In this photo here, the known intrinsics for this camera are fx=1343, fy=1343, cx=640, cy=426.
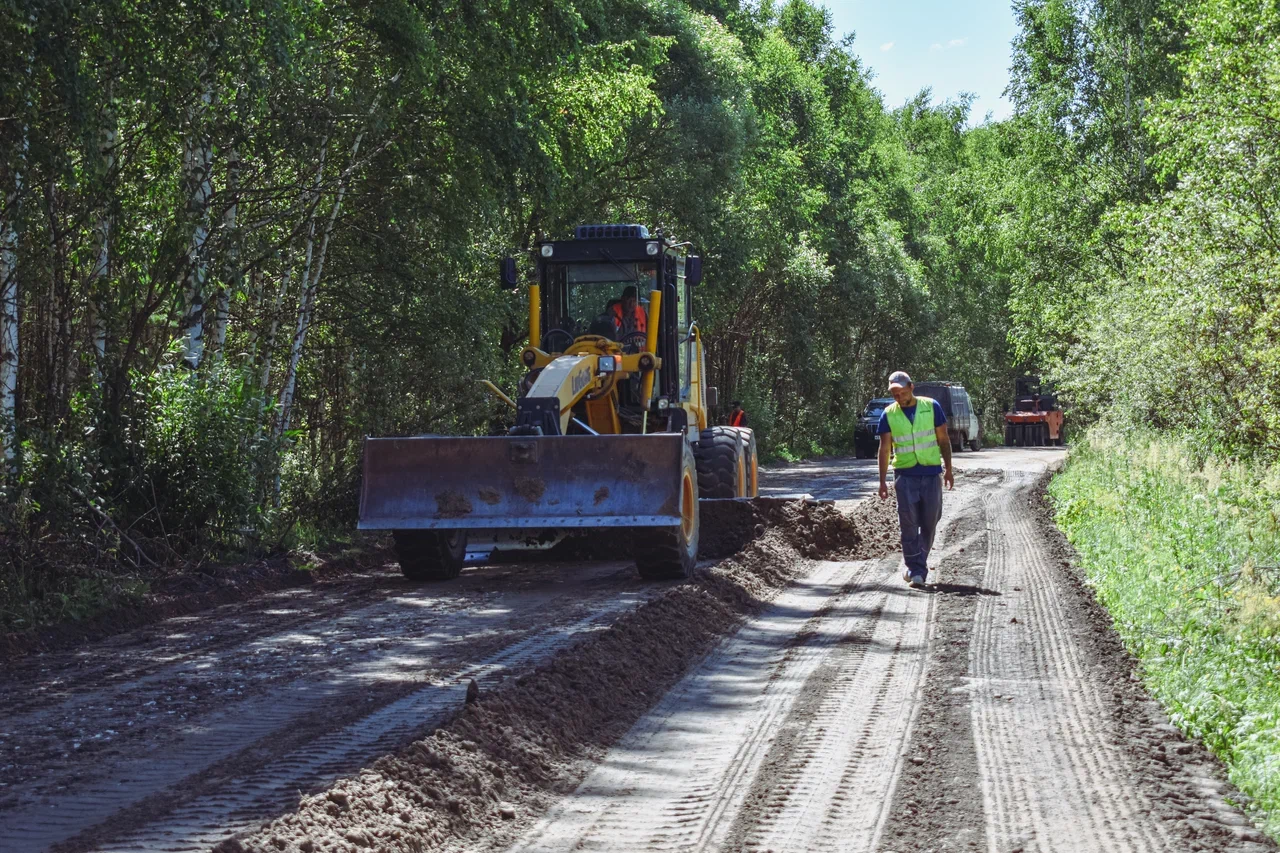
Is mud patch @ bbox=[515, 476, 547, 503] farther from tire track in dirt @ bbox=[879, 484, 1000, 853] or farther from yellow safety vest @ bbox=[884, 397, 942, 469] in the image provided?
tire track in dirt @ bbox=[879, 484, 1000, 853]

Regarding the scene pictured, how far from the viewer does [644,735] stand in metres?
6.73

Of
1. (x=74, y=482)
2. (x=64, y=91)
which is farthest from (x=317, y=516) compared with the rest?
(x=64, y=91)

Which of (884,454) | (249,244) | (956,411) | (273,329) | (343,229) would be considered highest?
(343,229)

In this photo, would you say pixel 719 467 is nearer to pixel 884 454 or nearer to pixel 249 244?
pixel 884 454

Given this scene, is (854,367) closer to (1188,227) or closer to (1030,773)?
(1188,227)

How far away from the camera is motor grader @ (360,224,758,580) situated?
11500 millimetres

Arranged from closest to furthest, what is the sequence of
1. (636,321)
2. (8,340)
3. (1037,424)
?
(8,340), (636,321), (1037,424)

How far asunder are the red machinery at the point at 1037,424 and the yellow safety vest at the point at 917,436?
45.7m

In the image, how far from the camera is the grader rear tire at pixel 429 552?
1216 centimetres

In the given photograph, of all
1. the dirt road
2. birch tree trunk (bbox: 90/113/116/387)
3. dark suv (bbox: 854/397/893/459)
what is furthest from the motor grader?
dark suv (bbox: 854/397/893/459)

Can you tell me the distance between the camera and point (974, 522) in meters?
17.7

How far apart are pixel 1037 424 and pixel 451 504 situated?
48207 millimetres

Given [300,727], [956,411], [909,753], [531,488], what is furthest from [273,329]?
[956,411]

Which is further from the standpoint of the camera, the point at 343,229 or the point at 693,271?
the point at 343,229
